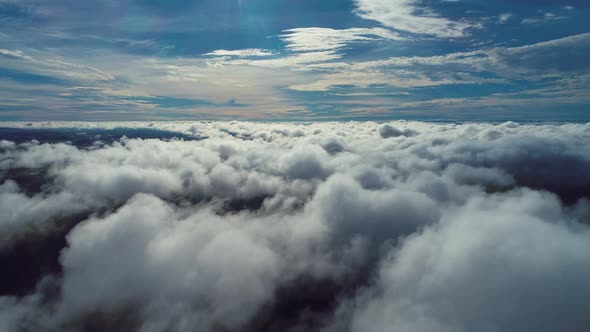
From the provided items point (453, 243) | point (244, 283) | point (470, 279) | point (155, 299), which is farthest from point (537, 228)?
point (155, 299)

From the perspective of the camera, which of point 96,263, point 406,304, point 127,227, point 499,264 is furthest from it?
point 127,227

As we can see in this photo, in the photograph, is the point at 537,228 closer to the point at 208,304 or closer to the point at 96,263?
the point at 208,304

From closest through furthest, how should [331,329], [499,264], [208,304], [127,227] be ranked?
1. [499,264]
2. [331,329]
3. [208,304]
4. [127,227]

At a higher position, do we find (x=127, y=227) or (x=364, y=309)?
(x=127, y=227)

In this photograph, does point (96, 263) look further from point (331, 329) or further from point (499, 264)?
point (499, 264)

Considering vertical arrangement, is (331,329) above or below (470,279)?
below

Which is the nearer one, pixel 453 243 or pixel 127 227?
pixel 453 243

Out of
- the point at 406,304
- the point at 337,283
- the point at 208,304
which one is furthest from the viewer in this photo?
the point at 337,283

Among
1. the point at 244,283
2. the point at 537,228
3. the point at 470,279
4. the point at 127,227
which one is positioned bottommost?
the point at 244,283

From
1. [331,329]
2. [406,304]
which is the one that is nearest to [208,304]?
[331,329]
